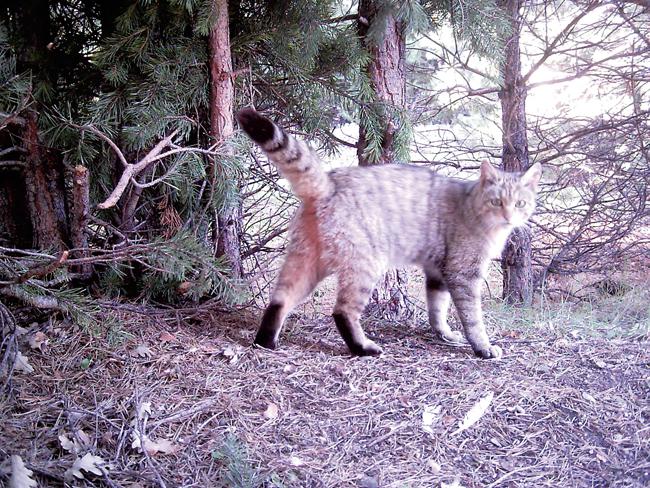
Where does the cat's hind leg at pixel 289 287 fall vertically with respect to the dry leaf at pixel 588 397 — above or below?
above

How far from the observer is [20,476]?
1.95 meters

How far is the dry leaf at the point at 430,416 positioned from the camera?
2.67 meters

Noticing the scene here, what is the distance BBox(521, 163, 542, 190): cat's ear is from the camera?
12.4 ft

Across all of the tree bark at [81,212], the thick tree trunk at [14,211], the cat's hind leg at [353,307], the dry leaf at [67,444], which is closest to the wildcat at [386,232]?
the cat's hind leg at [353,307]

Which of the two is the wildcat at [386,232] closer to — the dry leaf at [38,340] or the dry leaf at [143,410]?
the dry leaf at [143,410]

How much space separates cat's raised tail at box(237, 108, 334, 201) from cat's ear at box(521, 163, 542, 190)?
1.35 m

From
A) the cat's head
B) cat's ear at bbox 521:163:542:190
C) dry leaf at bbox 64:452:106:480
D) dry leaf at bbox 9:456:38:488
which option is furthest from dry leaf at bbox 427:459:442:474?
cat's ear at bbox 521:163:542:190

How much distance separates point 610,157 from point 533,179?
267 cm

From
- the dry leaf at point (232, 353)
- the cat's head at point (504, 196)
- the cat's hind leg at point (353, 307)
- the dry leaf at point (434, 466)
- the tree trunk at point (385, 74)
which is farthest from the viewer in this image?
the tree trunk at point (385, 74)

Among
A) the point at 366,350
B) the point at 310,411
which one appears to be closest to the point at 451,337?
the point at 366,350

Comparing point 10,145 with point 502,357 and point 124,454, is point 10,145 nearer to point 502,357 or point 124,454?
point 124,454

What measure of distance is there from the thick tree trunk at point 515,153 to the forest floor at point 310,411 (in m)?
2.35

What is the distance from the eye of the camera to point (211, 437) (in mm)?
2480

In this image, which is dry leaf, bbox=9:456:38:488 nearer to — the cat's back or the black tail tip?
the black tail tip
